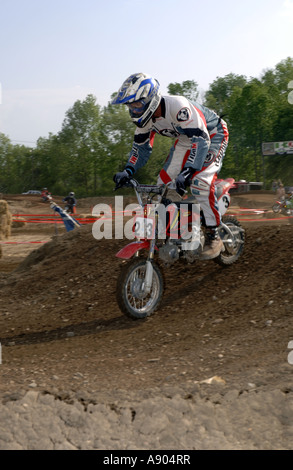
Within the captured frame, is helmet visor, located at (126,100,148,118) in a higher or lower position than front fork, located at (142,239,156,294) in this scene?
higher

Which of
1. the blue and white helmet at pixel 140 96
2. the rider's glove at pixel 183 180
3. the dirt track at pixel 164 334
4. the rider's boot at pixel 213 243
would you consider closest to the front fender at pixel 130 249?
the rider's glove at pixel 183 180

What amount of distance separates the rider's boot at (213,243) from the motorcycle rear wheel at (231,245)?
0.45 metres

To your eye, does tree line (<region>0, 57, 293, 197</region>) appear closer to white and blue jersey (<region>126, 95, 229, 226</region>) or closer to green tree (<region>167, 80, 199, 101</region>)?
green tree (<region>167, 80, 199, 101</region>)

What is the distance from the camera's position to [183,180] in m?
5.99

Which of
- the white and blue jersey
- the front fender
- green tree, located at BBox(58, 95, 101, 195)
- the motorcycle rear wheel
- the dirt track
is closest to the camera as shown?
the dirt track

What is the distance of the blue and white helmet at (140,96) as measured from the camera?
5.88 m

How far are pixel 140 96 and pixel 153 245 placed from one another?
1.78m

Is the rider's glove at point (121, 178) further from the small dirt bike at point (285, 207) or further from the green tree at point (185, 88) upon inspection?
the green tree at point (185, 88)

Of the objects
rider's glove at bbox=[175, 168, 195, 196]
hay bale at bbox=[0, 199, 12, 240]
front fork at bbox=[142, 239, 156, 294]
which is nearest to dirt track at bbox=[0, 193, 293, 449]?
front fork at bbox=[142, 239, 156, 294]

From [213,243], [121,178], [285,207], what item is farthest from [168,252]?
[285,207]

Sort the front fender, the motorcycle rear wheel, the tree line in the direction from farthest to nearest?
1. the tree line
2. the motorcycle rear wheel
3. the front fender

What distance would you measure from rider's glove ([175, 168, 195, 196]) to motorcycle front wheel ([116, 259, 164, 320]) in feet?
3.15

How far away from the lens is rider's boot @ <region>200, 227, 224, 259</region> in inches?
266

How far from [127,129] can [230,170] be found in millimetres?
15950
